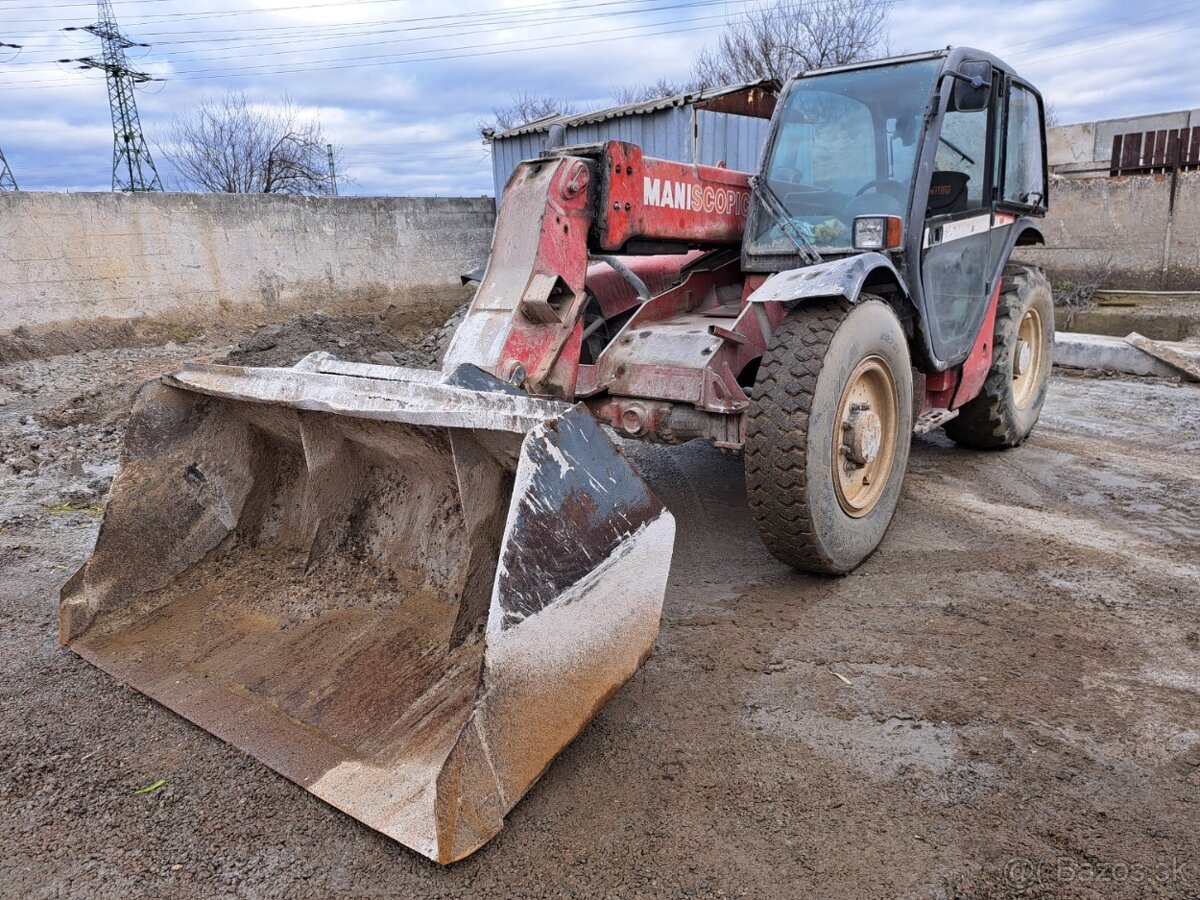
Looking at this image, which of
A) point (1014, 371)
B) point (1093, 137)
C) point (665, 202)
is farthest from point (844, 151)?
point (1093, 137)

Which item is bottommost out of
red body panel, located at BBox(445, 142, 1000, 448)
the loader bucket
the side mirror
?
A: the loader bucket

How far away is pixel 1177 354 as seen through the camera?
25.6ft

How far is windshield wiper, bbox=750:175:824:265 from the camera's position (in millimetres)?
3941

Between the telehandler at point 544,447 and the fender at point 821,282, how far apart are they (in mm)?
Result: 18

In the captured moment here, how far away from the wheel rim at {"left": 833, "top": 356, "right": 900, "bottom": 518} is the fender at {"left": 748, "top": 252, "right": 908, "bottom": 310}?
14.2 inches

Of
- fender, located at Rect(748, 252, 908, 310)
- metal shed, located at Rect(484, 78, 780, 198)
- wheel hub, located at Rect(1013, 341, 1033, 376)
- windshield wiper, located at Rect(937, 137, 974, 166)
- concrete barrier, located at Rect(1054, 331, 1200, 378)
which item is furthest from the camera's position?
metal shed, located at Rect(484, 78, 780, 198)

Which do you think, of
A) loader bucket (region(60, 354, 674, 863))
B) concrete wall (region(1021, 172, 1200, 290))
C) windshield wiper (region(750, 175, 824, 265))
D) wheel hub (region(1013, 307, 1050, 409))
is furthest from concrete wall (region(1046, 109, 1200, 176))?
loader bucket (region(60, 354, 674, 863))

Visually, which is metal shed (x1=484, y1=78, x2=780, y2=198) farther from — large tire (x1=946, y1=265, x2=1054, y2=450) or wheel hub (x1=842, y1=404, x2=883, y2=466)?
wheel hub (x1=842, y1=404, x2=883, y2=466)

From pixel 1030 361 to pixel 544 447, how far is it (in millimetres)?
4804

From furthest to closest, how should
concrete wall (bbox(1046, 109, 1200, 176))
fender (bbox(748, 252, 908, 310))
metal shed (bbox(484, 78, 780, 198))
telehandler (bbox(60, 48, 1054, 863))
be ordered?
concrete wall (bbox(1046, 109, 1200, 176)) < metal shed (bbox(484, 78, 780, 198)) < fender (bbox(748, 252, 908, 310)) < telehandler (bbox(60, 48, 1054, 863))

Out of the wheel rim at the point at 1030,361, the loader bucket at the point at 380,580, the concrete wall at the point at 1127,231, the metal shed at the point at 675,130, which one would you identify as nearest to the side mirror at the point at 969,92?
the wheel rim at the point at 1030,361

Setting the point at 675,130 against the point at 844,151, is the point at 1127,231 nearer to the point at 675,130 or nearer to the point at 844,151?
the point at 675,130

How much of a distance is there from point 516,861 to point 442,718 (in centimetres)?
47

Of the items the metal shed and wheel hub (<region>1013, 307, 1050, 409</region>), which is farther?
the metal shed
